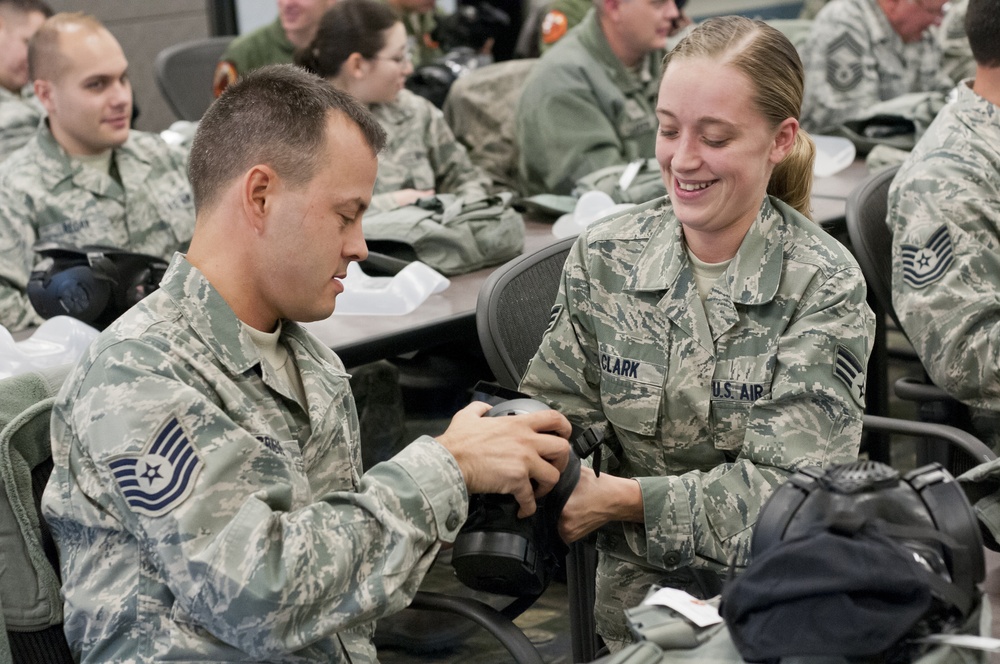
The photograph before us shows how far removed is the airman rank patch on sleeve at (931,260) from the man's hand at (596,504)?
81cm

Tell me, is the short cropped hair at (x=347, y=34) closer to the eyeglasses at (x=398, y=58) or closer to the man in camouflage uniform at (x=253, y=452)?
the eyeglasses at (x=398, y=58)

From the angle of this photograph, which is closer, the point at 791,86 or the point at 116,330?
the point at 116,330

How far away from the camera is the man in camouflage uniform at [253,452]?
1.16 metres

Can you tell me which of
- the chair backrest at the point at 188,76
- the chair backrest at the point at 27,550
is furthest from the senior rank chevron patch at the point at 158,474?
the chair backrest at the point at 188,76

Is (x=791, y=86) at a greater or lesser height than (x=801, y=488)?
greater

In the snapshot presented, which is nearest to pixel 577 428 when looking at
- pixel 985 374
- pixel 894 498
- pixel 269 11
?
pixel 894 498

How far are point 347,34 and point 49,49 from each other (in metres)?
0.88

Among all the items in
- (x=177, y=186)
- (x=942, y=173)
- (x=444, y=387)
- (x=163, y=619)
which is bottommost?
(x=444, y=387)

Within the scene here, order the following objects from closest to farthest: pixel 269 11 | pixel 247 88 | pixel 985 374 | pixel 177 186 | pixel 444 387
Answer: pixel 247 88 < pixel 985 374 < pixel 177 186 < pixel 444 387 < pixel 269 11

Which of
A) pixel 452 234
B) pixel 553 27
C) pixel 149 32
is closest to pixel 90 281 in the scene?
pixel 452 234

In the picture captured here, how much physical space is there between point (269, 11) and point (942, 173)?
5.82 m

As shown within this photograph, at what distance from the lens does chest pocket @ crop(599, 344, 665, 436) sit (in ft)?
5.42

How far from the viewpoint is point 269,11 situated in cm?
726

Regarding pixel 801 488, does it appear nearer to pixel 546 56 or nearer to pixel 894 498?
pixel 894 498
